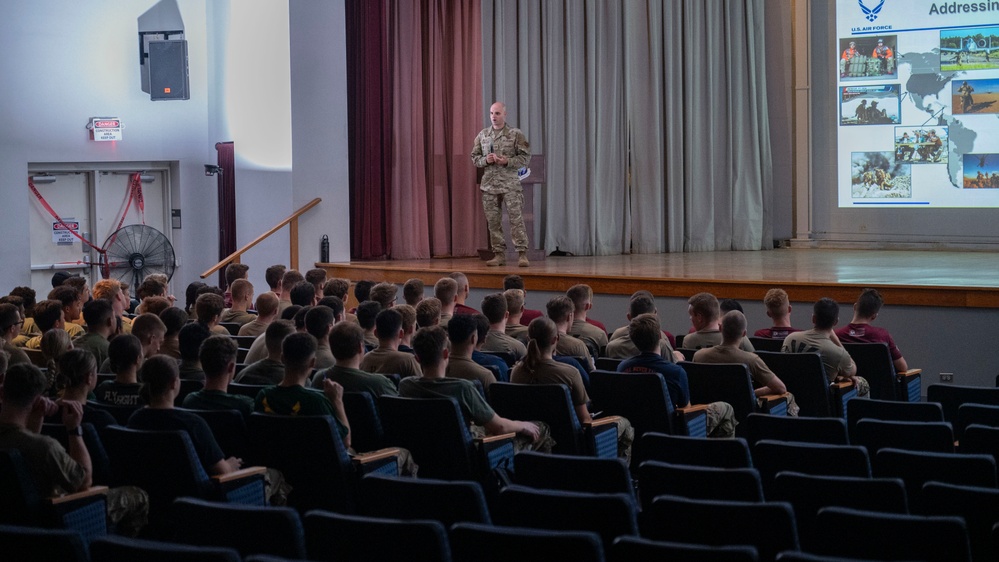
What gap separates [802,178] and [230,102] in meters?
6.81

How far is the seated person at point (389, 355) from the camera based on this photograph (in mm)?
5277

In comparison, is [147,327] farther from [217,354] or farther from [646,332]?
[646,332]

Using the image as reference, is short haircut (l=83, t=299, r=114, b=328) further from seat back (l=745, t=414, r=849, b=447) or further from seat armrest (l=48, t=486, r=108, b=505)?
seat back (l=745, t=414, r=849, b=447)

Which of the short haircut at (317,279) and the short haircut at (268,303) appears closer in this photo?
the short haircut at (268,303)

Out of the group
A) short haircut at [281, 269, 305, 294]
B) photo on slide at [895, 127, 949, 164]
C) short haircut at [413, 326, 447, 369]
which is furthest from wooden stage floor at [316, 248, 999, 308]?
short haircut at [413, 326, 447, 369]

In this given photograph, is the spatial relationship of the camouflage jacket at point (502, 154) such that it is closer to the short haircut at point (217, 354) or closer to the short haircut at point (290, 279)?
the short haircut at point (290, 279)

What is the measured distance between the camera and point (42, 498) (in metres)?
3.71

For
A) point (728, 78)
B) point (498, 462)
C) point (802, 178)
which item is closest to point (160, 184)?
point (728, 78)

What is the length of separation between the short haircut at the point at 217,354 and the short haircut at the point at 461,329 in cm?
111

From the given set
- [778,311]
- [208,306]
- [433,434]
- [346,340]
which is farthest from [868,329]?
[208,306]

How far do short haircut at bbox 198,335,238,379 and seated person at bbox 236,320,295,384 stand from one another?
69 cm

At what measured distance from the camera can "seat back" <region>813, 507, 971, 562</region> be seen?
2.74m

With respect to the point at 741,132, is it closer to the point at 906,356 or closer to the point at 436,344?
the point at 906,356

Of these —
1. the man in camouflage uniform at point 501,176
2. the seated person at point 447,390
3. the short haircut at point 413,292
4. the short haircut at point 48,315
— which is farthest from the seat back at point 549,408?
the man in camouflage uniform at point 501,176
